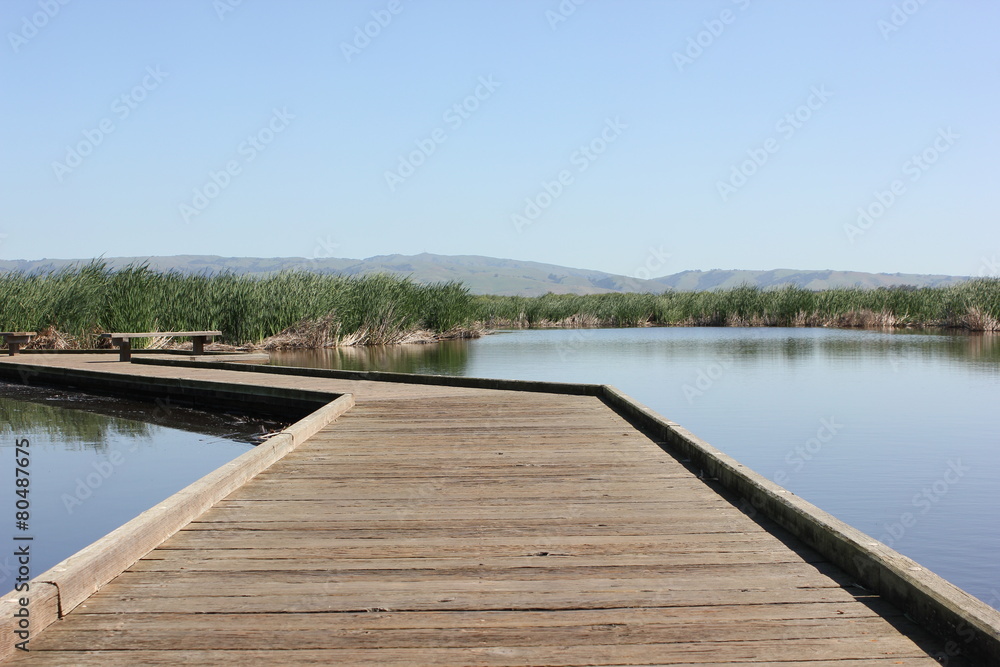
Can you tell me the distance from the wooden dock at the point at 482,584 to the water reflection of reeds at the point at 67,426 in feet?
16.9

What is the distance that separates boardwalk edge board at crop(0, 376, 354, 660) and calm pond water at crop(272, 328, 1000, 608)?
154 inches

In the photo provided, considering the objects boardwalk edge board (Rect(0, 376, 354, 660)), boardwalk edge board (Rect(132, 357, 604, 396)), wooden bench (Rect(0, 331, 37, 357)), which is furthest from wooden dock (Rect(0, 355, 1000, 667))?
wooden bench (Rect(0, 331, 37, 357))

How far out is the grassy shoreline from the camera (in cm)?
1795

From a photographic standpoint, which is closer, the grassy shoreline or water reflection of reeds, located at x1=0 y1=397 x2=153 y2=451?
water reflection of reeds, located at x1=0 y1=397 x2=153 y2=451

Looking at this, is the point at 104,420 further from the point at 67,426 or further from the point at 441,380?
the point at 441,380

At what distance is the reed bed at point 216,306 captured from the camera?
58.5 feet

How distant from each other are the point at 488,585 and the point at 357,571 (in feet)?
1.65

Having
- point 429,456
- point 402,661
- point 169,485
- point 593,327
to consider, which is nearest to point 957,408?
point 429,456

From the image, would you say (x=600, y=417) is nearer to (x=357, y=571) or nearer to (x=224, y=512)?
(x=224, y=512)

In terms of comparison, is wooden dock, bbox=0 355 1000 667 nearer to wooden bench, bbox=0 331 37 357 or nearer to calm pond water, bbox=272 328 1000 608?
calm pond water, bbox=272 328 1000 608

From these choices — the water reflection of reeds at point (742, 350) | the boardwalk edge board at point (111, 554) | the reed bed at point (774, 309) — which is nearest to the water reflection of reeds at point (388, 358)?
the water reflection of reeds at point (742, 350)

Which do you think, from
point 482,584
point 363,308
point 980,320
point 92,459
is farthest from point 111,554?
point 980,320

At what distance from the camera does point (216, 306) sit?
19.5 meters

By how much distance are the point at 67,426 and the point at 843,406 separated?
10103mm
